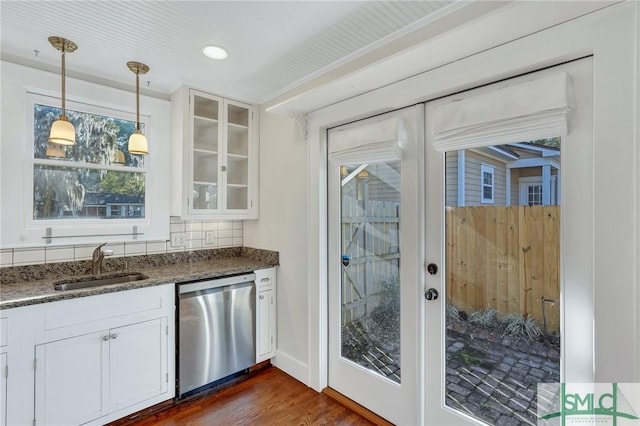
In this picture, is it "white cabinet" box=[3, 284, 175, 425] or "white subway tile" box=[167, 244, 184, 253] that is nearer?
"white cabinet" box=[3, 284, 175, 425]

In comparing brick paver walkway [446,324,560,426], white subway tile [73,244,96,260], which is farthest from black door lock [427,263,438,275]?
white subway tile [73,244,96,260]

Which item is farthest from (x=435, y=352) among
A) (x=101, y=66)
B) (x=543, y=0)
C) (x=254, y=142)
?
(x=101, y=66)

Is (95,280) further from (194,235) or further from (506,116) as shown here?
(506,116)

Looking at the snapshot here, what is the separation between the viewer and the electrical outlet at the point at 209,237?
3.05 meters

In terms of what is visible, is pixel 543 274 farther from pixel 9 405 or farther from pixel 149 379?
pixel 9 405

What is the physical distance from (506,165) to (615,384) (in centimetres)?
105

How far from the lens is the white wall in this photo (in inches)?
103

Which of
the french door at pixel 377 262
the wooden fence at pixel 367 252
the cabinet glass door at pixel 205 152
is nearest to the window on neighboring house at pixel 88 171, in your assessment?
the cabinet glass door at pixel 205 152

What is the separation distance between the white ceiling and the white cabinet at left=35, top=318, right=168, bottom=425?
1.84m

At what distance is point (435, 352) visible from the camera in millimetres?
1874

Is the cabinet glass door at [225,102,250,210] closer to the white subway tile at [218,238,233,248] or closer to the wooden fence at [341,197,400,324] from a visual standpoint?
the white subway tile at [218,238,233,248]

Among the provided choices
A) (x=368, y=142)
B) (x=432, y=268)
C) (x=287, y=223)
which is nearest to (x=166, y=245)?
(x=287, y=223)

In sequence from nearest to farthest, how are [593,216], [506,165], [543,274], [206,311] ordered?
[593,216] → [543,274] → [506,165] → [206,311]

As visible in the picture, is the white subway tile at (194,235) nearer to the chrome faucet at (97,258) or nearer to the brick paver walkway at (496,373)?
the chrome faucet at (97,258)
